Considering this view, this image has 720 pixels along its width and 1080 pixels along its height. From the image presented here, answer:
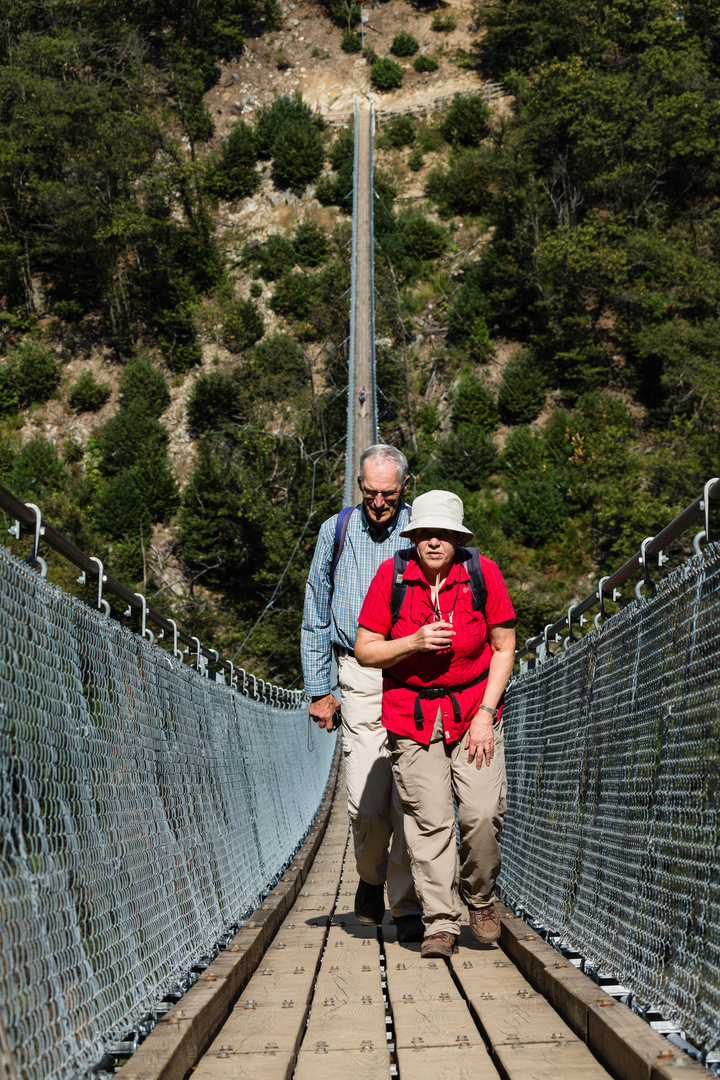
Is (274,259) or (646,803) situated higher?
(274,259)

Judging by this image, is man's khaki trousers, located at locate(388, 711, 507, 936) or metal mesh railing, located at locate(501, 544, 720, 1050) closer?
metal mesh railing, located at locate(501, 544, 720, 1050)

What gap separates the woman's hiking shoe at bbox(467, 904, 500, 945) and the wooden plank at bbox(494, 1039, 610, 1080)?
0.93 m

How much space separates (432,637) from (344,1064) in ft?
3.15

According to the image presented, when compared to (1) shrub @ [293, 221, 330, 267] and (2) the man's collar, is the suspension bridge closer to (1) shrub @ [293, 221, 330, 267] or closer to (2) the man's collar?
(2) the man's collar

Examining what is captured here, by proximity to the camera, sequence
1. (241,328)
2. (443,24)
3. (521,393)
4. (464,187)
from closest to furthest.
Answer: (521,393) < (241,328) < (464,187) < (443,24)

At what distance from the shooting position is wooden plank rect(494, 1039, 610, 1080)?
69.2 inches

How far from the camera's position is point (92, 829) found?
1.95 meters

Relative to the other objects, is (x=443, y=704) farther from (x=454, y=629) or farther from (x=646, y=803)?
(x=646, y=803)

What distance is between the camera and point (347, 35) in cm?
4559

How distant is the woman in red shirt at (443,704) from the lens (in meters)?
2.76

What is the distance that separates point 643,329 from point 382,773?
86.8ft

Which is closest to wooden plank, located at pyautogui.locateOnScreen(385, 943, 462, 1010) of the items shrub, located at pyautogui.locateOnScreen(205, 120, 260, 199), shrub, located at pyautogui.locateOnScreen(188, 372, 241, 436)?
shrub, located at pyautogui.locateOnScreen(188, 372, 241, 436)

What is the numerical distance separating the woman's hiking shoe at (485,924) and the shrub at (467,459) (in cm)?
2495

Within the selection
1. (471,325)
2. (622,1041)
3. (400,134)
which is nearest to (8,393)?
(471,325)
